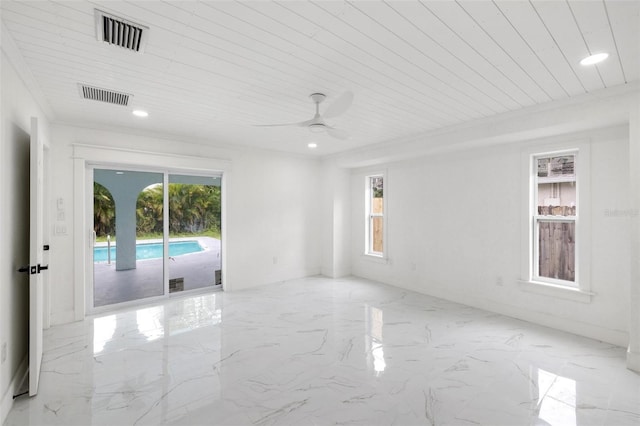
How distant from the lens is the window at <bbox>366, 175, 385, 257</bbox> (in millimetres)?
6117

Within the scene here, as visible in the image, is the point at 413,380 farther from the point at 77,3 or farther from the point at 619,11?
the point at 77,3

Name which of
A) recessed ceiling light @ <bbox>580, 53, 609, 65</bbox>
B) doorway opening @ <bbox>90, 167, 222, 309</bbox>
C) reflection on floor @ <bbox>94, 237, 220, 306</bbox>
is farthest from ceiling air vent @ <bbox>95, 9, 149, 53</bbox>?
reflection on floor @ <bbox>94, 237, 220, 306</bbox>

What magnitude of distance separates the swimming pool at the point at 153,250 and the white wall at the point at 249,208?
39 cm

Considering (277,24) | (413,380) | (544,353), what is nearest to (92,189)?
(277,24)

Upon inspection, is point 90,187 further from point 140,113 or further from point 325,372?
point 325,372

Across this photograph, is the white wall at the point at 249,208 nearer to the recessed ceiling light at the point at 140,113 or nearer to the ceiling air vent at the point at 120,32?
the recessed ceiling light at the point at 140,113

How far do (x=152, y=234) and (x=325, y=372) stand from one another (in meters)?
3.46

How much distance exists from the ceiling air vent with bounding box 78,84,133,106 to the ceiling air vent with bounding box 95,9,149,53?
1.02 meters

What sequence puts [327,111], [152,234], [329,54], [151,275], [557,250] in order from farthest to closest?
[151,275]
[152,234]
[557,250]
[327,111]
[329,54]

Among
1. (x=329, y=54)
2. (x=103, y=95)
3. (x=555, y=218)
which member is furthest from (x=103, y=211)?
(x=555, y=218)

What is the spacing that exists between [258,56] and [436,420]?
9.22 feet

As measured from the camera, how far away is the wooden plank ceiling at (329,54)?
1.78 metres

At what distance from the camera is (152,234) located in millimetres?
4766

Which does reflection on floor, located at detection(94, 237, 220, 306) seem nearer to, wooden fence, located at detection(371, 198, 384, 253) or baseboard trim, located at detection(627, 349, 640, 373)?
wooden fence, located at detection(371, 198, 384, 253)
